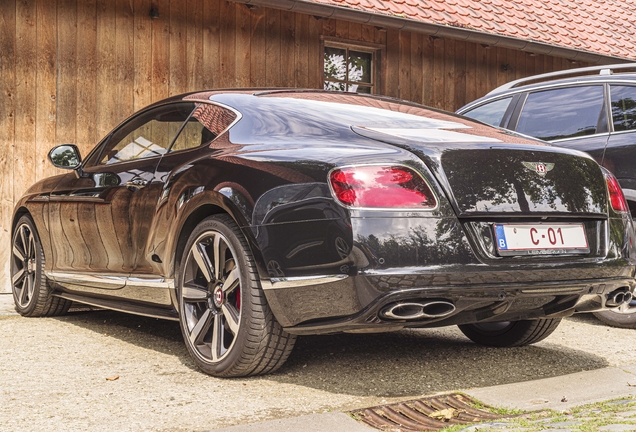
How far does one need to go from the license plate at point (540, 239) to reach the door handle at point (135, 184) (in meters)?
2.09

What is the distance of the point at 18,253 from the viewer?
6.59 metres

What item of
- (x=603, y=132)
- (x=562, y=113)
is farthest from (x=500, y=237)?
(x=562, y=113)

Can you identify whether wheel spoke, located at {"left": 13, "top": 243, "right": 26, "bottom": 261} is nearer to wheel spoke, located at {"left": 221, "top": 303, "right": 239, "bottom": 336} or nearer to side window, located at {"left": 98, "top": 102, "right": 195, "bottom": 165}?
side window, located at {"left": 98, "top": 102, "right": 195, "bottom": 165}

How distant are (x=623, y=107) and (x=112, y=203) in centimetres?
360

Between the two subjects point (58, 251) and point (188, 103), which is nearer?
point (188, 103)

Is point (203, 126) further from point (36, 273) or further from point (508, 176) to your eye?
point (36, 273)

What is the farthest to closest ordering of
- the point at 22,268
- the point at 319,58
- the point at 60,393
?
the point at 319,58, the point at 22,268, the point at 60,393

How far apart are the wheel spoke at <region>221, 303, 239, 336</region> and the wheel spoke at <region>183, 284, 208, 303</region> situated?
0.60 feet

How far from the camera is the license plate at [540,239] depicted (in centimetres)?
366

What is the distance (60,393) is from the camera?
12.7ft

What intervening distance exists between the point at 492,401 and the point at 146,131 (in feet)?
9.18

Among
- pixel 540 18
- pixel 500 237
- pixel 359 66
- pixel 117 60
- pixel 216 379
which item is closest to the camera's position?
pixel 500 237

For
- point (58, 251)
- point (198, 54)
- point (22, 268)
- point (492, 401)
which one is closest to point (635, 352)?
point (492, 401)

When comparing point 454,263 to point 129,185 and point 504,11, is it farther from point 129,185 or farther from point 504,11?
point 504,11
